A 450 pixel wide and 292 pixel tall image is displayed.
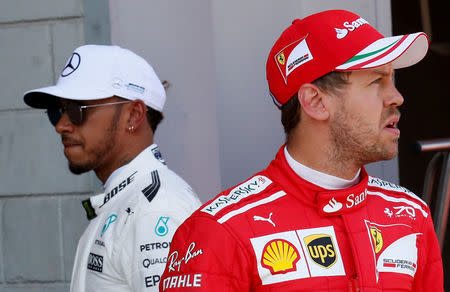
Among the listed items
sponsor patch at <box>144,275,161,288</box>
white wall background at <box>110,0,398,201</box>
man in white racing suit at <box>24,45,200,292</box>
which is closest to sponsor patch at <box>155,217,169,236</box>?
man in white racing suit at <box>24,45,200,292</box>

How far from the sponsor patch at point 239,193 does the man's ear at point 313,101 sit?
21cm

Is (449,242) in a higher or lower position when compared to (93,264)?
lower

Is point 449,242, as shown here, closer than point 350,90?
No

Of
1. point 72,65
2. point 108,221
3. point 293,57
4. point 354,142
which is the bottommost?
point 108,221

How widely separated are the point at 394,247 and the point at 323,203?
221 mm

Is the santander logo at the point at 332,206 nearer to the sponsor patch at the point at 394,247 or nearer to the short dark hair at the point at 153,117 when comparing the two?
the sponsor patch at the point at 394,247

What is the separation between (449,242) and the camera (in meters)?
5.95

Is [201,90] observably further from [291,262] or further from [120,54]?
[291,262]

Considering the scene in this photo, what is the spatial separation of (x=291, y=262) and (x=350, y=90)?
18.9 inches

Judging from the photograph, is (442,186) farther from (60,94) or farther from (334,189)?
(60,94)

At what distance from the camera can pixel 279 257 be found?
73.5 inches

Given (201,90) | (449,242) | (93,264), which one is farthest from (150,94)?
(449,242)

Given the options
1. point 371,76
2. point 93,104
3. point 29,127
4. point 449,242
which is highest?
point 371,76

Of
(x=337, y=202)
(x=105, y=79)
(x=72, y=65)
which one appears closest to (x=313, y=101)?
(x=337, y=202)
